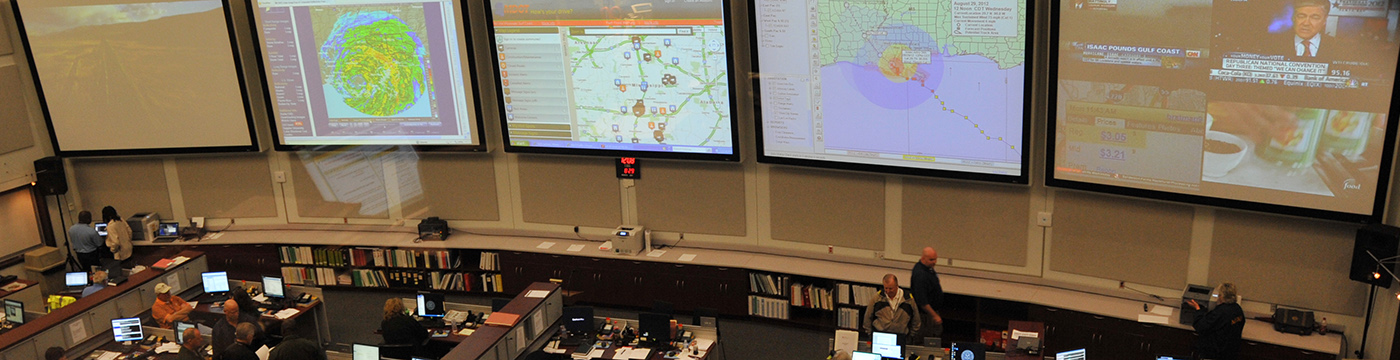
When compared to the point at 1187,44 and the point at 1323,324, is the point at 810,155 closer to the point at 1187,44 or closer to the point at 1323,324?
the point at 1187,44

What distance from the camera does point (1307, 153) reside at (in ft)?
21.7

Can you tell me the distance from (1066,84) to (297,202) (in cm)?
834

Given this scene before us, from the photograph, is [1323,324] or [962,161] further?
[962,161]

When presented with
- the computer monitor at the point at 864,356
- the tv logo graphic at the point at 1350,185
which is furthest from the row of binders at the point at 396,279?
the tv logo graphic at the point at 1350,185

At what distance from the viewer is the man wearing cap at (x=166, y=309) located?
27.6 feet

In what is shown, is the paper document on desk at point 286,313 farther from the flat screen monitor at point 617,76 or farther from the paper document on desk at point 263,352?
the flat screen monitor at point 617,76

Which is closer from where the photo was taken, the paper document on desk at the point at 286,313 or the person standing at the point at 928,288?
the person standing at the point at 928,288

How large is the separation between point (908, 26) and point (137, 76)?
826 centimetres

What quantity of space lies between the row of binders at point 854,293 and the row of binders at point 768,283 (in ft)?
1.69

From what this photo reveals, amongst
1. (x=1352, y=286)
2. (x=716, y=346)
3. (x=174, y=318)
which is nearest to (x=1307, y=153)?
(x=1352, y=286)

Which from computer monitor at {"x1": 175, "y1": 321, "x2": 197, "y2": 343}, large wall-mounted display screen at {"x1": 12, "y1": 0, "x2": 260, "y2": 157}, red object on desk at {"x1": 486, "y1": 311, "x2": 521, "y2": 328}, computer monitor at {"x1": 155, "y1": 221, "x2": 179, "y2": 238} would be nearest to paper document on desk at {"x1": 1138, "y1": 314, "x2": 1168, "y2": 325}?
red object on desk at {"x1": 486, "y1": 311, "x2": 521, "y2": 328}

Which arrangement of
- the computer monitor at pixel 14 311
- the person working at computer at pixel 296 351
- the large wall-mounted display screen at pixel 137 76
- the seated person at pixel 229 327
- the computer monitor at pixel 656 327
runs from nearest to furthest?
the person working at computer at pixel 296 351 < the computer monitor at pixel 656 327 < the seated person at pixel 229 327 < the computer monitor at pixel 14 311 < the large wall-mounted display screen at pixel 137 76

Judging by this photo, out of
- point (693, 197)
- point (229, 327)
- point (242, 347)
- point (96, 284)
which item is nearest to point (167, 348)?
point (229, 327)

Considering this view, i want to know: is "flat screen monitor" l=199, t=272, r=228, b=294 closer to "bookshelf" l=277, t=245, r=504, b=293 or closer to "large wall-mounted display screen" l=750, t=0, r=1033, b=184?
"bookshelf" l=277, t=245, r=504, b=293
